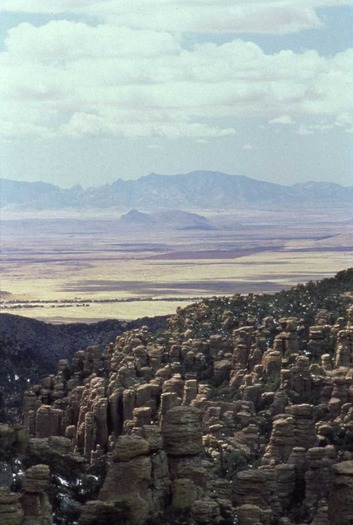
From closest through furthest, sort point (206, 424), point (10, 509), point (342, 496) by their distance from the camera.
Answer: point (10, 509) < point (342, 496) < point (206, 424)

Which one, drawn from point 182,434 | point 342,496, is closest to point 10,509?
point 182,434

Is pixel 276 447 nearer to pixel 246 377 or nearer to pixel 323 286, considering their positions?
pixel 246 377

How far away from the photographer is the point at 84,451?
7106 centimetres

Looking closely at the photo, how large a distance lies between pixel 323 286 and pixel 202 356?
50.0 ft

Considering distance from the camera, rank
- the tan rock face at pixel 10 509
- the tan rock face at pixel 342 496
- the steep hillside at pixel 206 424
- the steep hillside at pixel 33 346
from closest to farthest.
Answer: the tan rock face at pixel 10 509 < the steep hillside at pixel 206 424 < the tan rock face at pixel 342 496 < the steep hillside at pixel 33 346

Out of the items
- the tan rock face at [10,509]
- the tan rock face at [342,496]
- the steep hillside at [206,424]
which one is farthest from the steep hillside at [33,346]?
the tan rock face at [10,509]

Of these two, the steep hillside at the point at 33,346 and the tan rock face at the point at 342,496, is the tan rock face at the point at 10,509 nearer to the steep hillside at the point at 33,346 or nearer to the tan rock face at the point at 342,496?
the tan rock face at the point at 342,496

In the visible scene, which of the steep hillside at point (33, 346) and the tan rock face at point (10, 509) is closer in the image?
the tan rock face at point (10, 509)

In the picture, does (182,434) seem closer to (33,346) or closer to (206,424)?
(206,424)

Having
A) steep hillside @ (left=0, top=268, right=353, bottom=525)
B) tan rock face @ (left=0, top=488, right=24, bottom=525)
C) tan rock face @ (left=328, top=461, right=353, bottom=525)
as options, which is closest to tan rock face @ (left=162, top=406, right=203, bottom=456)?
steep hillside @ (left=0, top=268, right=353, bottom=525)

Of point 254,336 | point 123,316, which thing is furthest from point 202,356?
point 123,316

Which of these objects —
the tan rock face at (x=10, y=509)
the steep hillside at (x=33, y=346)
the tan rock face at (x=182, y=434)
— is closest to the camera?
the tan rock face at (x=10, y=509)

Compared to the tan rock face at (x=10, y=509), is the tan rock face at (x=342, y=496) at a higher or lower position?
lower

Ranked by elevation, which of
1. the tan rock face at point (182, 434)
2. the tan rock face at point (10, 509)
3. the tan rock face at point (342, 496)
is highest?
the tan rock face at point (182, 434)
